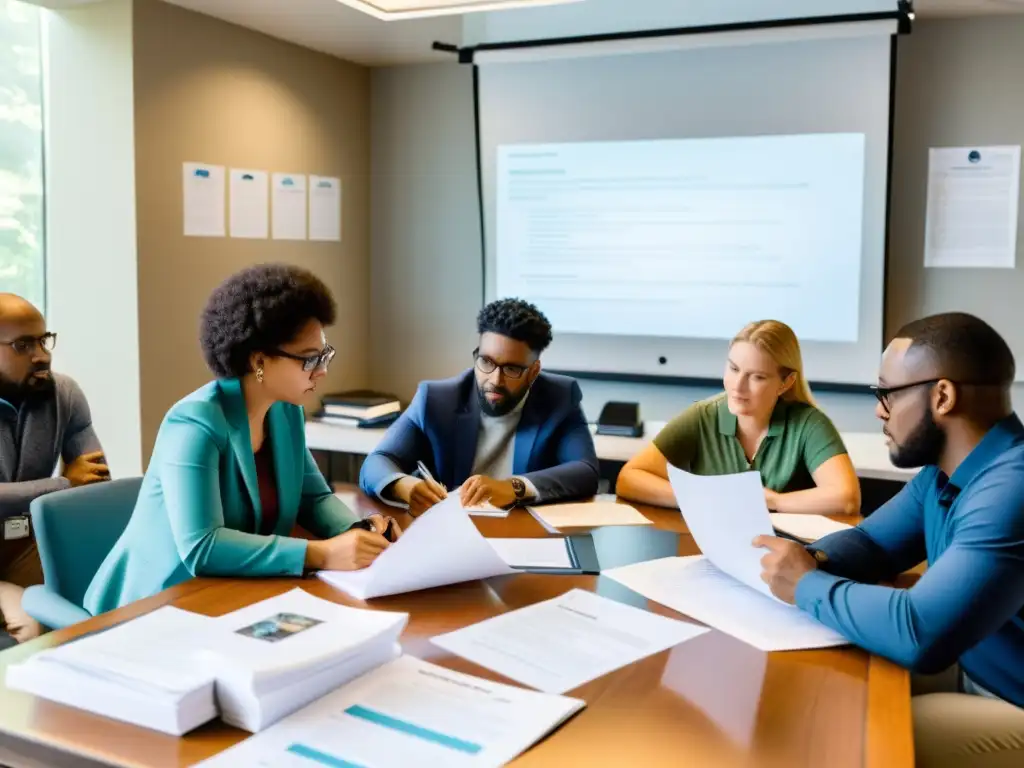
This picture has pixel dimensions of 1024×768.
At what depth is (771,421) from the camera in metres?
2.57

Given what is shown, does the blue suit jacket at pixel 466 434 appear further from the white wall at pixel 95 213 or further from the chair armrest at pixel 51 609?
the white wall at pixel 95 213

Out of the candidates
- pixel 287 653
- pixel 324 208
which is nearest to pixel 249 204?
pixel 324 208

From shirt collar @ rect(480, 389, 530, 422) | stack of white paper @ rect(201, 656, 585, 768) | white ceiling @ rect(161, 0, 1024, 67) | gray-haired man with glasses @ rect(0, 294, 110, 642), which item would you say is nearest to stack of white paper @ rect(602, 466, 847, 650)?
stack of white paper @ rect(201, 656, 585, 768)

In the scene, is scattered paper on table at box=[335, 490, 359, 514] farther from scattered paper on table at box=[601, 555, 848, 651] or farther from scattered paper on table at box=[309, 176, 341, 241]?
scattered paper on table at box=[309, 176, 341, 241]

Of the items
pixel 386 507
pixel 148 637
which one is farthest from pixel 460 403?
pixel 148 637

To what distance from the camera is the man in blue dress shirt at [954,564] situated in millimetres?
1396

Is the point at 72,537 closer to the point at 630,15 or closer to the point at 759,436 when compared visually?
the point at 759,436

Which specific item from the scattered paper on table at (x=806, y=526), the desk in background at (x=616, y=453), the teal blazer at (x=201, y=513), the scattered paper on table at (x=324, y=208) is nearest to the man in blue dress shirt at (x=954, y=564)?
the scattered paper on table at (x=806, y=526)

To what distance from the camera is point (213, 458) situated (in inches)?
70.4

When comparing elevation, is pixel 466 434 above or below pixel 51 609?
above

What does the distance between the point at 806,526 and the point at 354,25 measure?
281cm

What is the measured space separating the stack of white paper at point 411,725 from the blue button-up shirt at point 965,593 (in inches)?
19.1

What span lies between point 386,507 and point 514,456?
43 cm

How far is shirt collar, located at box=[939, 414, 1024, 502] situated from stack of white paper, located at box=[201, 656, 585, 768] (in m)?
0.78
